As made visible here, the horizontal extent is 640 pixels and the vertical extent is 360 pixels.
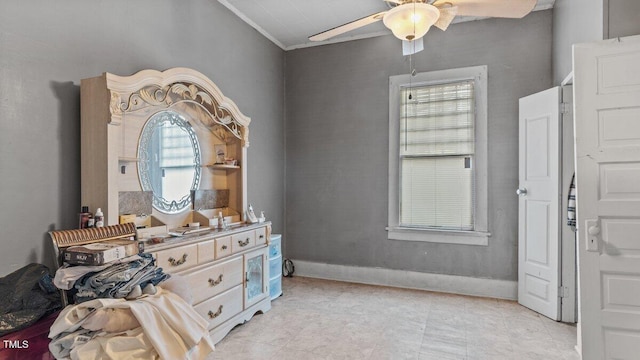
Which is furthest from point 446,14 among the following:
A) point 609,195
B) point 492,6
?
point 609,195

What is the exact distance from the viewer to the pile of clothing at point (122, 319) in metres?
1.33

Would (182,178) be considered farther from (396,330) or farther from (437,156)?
(437,156)

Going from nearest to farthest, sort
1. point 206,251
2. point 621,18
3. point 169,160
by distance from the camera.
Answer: point 621,18
point 206,251
point 169,160

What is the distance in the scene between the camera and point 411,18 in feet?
6.63

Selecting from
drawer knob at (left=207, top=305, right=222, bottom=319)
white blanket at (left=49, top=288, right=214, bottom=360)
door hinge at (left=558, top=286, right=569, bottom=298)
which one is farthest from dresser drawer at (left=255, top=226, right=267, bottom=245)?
door hinge at (left=558, top=286, right=569, bottom=298)

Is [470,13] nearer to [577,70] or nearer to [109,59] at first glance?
Answer: [577,70]

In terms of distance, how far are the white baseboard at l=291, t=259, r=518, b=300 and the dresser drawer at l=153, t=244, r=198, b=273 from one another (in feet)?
7.51

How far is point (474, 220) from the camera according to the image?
382 cm

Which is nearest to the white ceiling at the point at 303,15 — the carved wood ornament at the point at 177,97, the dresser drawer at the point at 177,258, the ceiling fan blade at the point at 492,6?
the carved wood ornament at the point at 177,97

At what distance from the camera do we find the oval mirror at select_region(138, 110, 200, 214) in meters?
2.61

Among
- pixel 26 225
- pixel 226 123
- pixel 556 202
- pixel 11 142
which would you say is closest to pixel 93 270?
pixel 26 225

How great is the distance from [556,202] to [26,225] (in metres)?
3.96

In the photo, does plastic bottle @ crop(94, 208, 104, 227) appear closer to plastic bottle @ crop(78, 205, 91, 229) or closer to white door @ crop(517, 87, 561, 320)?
plastic bottle @ crop(78, 205, 91, 229)

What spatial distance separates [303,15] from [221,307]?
120 inches
